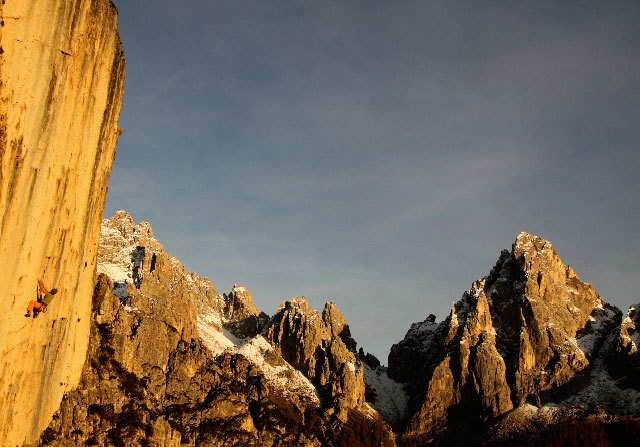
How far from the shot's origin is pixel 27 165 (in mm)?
36688

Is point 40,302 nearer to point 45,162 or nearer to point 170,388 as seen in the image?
point 45,162

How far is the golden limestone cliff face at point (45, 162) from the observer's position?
35594mm

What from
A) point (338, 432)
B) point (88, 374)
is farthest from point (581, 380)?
point (88, 374)

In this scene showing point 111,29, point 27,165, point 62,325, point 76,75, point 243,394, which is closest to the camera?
point 27,165

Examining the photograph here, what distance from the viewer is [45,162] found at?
38.7 metres

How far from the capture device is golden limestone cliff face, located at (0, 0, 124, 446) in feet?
117

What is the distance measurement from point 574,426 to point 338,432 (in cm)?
6475

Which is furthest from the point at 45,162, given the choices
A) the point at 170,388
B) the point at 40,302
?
Result: the point at 170,388

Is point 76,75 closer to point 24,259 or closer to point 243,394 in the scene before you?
point 24,259

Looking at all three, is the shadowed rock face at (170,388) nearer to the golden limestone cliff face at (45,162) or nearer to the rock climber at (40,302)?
the golden limestone cliff face at (45,162)

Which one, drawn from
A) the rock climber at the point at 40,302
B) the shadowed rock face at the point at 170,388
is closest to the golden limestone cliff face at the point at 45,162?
the rock climber at the point at 40,302

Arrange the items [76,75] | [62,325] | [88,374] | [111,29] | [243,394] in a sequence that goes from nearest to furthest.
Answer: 1. [76,75]
2. [111,29]
3. [62,325]
4. [88,374]
5. [243,394]

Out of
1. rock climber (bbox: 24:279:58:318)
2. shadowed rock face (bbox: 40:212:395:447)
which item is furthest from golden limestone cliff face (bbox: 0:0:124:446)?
shadowed rock face (bbox: 40:212:395:447)

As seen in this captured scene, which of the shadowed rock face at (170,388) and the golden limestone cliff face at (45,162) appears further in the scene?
the shadowed rock face at (170,388)
